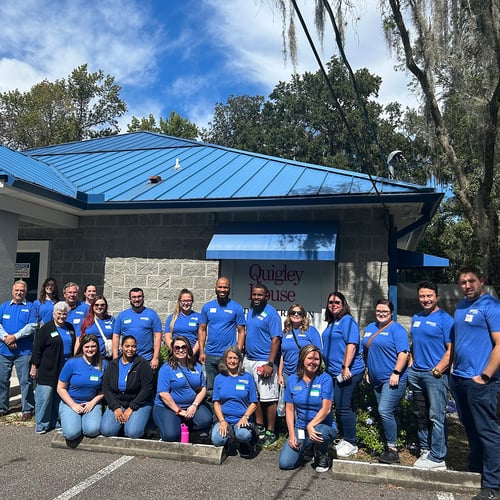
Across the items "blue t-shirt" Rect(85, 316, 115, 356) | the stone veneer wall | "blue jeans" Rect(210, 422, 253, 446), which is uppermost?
the stone veneer wall

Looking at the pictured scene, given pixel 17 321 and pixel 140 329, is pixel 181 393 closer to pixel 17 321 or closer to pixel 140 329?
pixel 140 329

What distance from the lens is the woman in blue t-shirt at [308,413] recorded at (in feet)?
15.6

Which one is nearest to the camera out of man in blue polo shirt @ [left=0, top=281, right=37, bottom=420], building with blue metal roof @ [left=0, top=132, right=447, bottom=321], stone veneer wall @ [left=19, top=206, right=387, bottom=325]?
man in blue polo shirt @ [left=0, top=281, right=37, bottom=420]

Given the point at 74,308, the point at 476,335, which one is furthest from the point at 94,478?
the point at 476,335

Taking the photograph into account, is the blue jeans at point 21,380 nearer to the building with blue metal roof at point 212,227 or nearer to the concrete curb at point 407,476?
the building with blue metal roof at point 212,227

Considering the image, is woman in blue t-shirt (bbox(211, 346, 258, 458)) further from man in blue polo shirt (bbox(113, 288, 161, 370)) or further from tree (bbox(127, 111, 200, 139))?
tree (bbox(127, 111, 200, 139))

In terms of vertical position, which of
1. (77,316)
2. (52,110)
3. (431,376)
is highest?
(52,110)

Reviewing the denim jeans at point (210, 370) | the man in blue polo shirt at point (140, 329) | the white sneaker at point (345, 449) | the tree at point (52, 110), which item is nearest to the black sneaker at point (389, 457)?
the white sneaker at point (345, 449)

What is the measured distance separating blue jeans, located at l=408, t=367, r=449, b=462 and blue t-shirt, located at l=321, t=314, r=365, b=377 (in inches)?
22.0

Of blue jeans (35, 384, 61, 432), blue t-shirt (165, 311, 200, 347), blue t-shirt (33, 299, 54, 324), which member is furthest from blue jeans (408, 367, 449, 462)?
blue t-shirt (33, 299, 54, 324)

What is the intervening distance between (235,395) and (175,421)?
2.35 ft

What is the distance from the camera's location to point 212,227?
28.0ft

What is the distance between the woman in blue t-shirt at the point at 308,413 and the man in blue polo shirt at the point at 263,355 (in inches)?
21.7

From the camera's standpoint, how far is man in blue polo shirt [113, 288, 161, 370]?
5973mm
